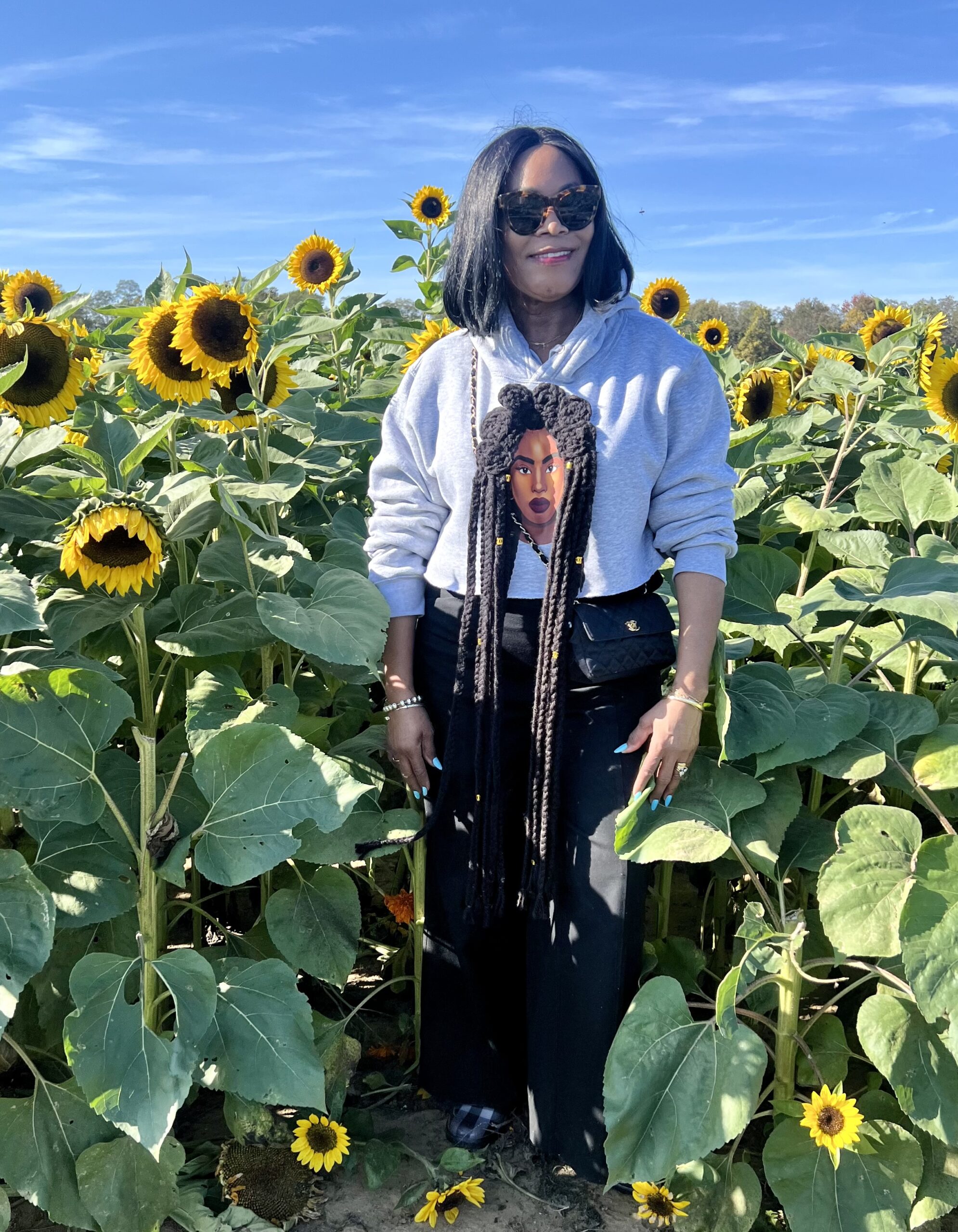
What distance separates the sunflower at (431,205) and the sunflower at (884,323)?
161 cm

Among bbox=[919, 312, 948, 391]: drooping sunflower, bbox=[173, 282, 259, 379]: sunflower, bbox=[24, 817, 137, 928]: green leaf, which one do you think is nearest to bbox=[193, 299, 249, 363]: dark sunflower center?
bbox=[173, 282, 259, 379]: sunflower

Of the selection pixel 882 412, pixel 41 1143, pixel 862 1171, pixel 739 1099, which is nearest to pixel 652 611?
pixel 739 1099

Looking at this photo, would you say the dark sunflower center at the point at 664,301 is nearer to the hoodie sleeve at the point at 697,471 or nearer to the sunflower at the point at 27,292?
the sunflower at the point at 27,292

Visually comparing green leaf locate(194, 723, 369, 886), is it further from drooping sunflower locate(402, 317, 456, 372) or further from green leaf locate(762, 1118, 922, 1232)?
drooping sunflower locate(402, 317, 456, 372)

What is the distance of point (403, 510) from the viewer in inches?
77.1

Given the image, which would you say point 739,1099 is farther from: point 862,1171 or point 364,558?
point 364,558

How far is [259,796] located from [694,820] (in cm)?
63

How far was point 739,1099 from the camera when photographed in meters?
1.60

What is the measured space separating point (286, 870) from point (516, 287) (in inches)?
40.6

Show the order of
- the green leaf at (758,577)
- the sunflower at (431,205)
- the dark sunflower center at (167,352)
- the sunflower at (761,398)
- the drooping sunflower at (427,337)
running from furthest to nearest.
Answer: the sunflower at (431,205) < the sunflower at (761,398) < the drooping sunflower at (427,337) < the green leaf at (758,577) < the dark sunflower center at (167,352)

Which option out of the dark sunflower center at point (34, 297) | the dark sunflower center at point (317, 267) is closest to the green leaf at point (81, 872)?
the dark sunflower center at point (34, 297)

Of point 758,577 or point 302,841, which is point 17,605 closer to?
point 302,841

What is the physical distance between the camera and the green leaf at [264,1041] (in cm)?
155

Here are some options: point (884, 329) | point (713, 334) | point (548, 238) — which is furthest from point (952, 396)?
point (713, 334)
